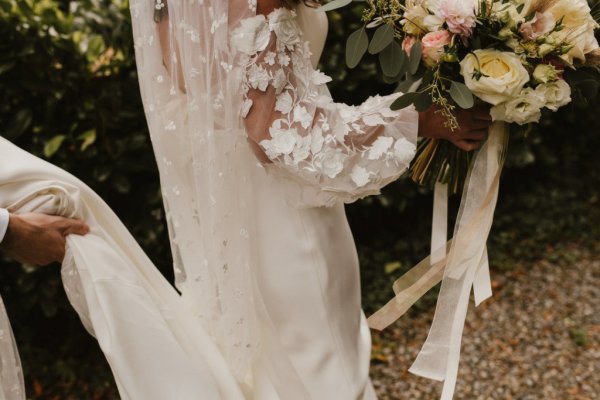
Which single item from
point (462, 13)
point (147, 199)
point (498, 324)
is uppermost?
point (462, 13)

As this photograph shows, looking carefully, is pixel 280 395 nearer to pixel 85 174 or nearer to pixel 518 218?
pixel 85 174

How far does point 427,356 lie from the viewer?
2.48m

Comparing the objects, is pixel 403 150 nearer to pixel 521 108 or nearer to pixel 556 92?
pixel 521 108

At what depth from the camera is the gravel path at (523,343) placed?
407cm

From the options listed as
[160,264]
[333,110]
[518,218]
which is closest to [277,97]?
[333,110]

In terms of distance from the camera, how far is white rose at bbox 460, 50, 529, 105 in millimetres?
2055

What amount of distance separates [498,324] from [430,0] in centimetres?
285

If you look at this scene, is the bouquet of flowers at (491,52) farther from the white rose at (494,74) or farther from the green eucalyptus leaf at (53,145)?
the green eucalyptus leaf at (53,145)

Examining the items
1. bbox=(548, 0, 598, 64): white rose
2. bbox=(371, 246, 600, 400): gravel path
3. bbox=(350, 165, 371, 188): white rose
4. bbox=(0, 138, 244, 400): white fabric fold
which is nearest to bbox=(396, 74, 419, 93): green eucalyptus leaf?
bbox=(350, 165, 371, 188): white rose

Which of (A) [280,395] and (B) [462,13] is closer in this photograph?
(B) [462,13]

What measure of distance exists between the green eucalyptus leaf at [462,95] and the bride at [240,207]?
136 millimetres

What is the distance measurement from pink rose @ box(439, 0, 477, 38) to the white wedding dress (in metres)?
0.26

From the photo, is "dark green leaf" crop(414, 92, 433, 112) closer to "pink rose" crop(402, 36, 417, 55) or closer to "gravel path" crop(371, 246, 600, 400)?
"pink rose" crop(402, 36, 417, 55)

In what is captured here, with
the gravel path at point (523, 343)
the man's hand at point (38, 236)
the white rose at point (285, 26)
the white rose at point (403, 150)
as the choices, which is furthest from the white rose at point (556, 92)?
the gravel path at point (523, 343)
